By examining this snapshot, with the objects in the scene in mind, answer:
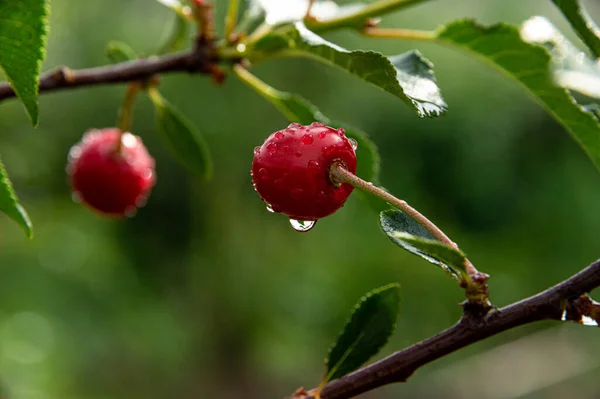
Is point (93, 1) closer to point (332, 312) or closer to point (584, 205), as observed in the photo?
Result: point (332, 312)

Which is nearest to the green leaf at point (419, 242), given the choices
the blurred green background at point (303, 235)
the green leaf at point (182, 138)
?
the green leaf at point (182, 138)

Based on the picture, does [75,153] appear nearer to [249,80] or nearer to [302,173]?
[249,80]

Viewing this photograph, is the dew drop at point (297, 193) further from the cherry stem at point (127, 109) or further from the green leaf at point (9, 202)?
the cherry stem at point (127, 109)

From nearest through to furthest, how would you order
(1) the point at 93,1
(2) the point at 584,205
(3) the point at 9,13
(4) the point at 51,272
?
(3) the point at 9,13 < (4) the point at 51,272 < (2) the point at 584,205 < (1) the point at 93,1

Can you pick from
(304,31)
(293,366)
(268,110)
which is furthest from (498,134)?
(304,31)

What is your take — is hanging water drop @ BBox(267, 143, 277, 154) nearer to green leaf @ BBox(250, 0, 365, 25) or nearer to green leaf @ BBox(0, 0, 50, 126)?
green leaf @ BBox(0, 0, 50, 126)

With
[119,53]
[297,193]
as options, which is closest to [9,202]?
[297,193]
